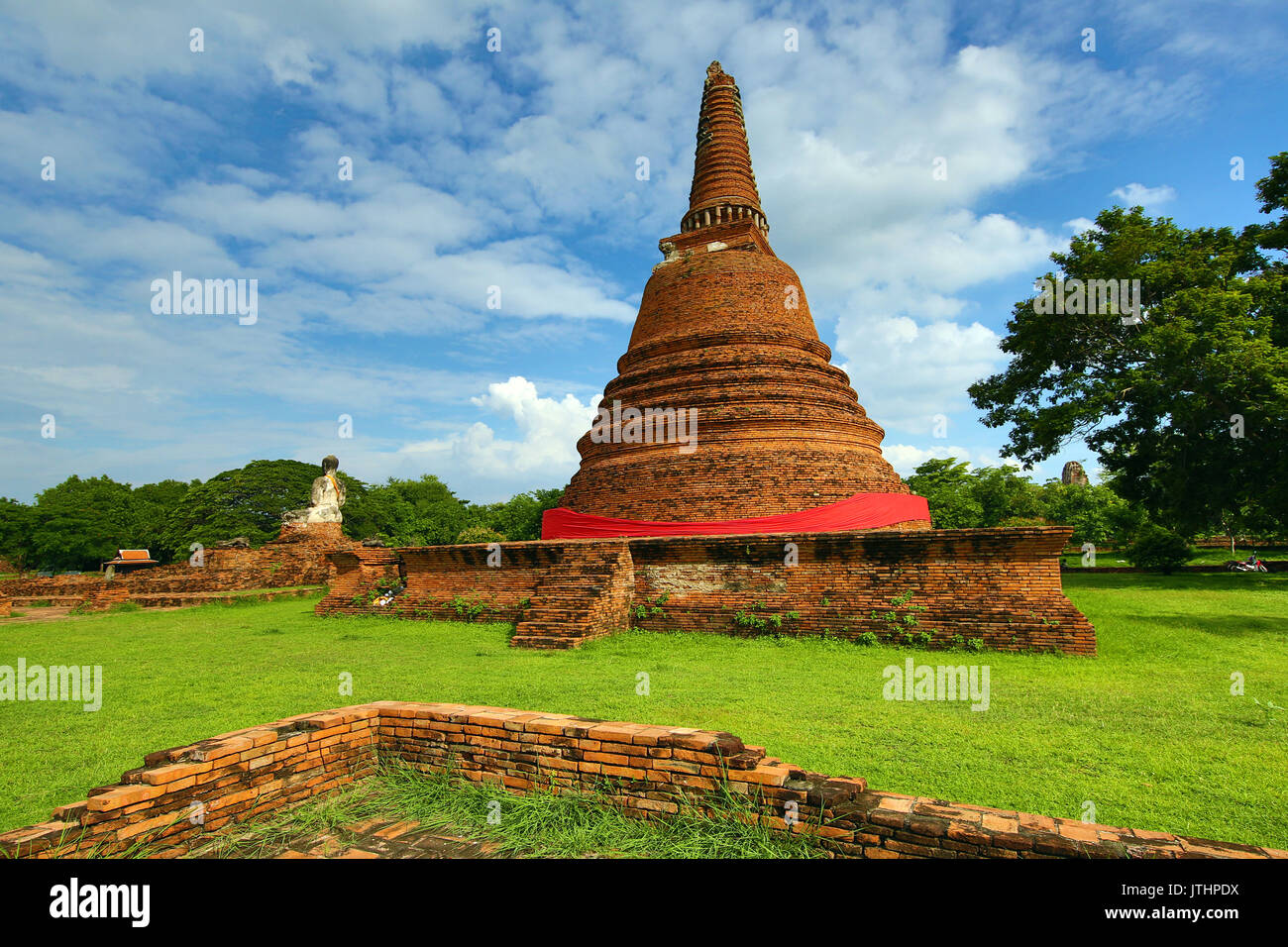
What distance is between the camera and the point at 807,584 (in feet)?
28.8

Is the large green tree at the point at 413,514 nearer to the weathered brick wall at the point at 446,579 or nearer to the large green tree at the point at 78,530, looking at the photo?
the large green tree at the point at 78,530

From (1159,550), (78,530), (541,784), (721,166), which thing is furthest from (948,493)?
(78,530)

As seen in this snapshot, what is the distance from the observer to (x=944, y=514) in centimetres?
2930

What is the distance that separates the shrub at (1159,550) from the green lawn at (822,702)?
380 inches

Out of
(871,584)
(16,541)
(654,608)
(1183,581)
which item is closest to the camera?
(871,584)

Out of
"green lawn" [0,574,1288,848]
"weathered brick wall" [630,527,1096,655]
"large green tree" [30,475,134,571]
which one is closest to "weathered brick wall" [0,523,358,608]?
"green lawn" [0,574,1288,848]

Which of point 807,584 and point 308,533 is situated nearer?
point 807,584

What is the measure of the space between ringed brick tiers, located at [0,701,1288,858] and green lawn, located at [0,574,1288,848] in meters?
1.00

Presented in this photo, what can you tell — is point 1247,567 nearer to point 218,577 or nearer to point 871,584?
point 871,584

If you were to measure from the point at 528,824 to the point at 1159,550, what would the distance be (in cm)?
2215

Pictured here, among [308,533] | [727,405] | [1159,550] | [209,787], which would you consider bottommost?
[1159,550]

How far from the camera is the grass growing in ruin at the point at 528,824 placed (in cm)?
264

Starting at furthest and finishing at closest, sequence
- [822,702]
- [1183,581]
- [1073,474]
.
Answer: [1073,474] < [1183,581] < [822,702]

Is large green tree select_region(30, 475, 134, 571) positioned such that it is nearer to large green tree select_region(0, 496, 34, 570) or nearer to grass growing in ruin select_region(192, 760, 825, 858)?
large green tree select_region(0, 496, 34, 570)
